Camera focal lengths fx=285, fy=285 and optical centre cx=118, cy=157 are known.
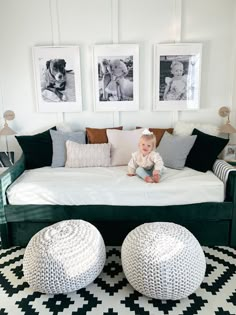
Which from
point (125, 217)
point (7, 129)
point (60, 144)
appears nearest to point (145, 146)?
point (125, 217)

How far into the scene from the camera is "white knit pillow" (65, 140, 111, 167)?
297 cm

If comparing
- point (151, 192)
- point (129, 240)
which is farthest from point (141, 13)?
point (129, 240)

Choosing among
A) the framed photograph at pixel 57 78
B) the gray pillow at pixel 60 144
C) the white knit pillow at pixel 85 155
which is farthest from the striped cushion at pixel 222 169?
the framed photograph at pixel 57 78

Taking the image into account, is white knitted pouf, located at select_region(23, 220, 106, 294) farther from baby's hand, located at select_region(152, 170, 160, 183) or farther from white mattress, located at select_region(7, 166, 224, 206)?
baby's hand, located at select_region(152, 170, 160, 183)

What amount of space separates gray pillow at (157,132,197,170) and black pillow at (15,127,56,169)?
4.03 feet

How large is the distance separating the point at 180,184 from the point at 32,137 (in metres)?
1.66

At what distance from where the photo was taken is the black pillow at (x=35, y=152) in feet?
9.95

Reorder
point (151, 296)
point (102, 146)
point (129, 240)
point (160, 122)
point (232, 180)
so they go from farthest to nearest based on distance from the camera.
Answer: point (160, 122) < point (102, 146) < point (232, 180) < point (129, 240) < point (151, 296)

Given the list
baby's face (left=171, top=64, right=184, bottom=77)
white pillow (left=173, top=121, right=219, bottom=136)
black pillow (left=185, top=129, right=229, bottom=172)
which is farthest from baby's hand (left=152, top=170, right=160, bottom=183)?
baby's face (left=171, top=64, right=184, bottom=77)

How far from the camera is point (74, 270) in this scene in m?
1.86

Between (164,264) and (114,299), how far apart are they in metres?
0.46

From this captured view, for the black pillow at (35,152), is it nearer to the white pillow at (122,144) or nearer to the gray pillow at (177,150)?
the white pillow at (122,144)

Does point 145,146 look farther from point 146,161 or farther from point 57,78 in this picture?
point 57,78

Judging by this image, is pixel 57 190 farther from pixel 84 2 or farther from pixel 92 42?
pixel 84 2
